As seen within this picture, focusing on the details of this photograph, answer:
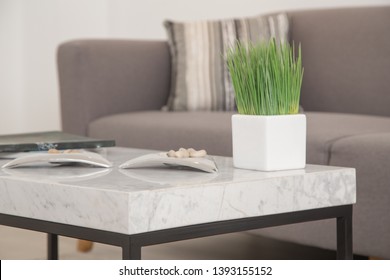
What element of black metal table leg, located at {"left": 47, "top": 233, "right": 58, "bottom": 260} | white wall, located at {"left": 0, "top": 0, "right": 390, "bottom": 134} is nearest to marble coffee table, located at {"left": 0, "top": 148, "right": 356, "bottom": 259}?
black metal table leg, located at {"left": 47, "top": 233, "right": 58, "bottom": 260}

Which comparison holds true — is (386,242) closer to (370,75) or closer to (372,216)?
(372,216)

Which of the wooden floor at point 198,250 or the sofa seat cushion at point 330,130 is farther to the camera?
the wooden floor at point 198,250

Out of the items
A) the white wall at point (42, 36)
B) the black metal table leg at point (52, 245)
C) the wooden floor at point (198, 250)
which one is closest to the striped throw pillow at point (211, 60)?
the wooden floor at point (198, 250)

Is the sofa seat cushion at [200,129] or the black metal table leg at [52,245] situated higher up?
Answer: the sofa seat cushion at [200,129]

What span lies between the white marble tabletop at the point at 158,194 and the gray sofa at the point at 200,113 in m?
0.95

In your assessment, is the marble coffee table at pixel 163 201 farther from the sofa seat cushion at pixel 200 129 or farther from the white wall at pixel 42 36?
the white wall at pixel 42 36

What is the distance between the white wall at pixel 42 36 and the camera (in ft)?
14.6

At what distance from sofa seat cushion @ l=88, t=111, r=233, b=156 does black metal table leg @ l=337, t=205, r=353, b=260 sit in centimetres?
94

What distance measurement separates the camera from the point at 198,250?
279cm

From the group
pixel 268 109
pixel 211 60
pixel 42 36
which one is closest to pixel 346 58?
pixel 211 60

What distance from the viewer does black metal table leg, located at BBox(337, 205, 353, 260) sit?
1.44m

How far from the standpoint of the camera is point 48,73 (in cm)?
465
